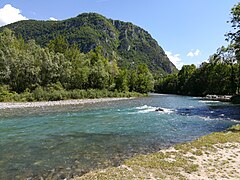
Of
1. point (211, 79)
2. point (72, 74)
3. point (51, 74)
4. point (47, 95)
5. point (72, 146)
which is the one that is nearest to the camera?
point (72, 146)

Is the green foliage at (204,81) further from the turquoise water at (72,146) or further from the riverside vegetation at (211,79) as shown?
the turquoise water at (72,146)

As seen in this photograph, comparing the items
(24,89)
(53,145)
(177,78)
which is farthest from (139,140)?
(177,78)

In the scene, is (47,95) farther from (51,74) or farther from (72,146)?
(72,146)

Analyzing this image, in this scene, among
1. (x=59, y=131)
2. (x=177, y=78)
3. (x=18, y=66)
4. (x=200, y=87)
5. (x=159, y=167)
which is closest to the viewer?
(x=159, y=167)

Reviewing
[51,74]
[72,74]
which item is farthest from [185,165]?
[72,74]

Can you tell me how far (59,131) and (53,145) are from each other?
16.3ft

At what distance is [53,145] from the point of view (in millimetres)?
15320

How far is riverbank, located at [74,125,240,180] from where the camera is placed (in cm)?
908

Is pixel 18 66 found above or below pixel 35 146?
above

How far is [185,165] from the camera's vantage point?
1031 centimetres

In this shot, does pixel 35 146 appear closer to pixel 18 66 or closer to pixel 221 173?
pixel 221 173

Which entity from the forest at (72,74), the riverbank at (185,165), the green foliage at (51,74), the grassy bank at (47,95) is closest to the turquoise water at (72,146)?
the riverbank at (185,165)

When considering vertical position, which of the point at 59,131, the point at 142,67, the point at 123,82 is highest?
the point at 142,67

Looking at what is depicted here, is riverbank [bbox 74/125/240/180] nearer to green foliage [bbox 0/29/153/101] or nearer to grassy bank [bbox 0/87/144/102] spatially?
grassy bank [bbox 0/87/144/102]
